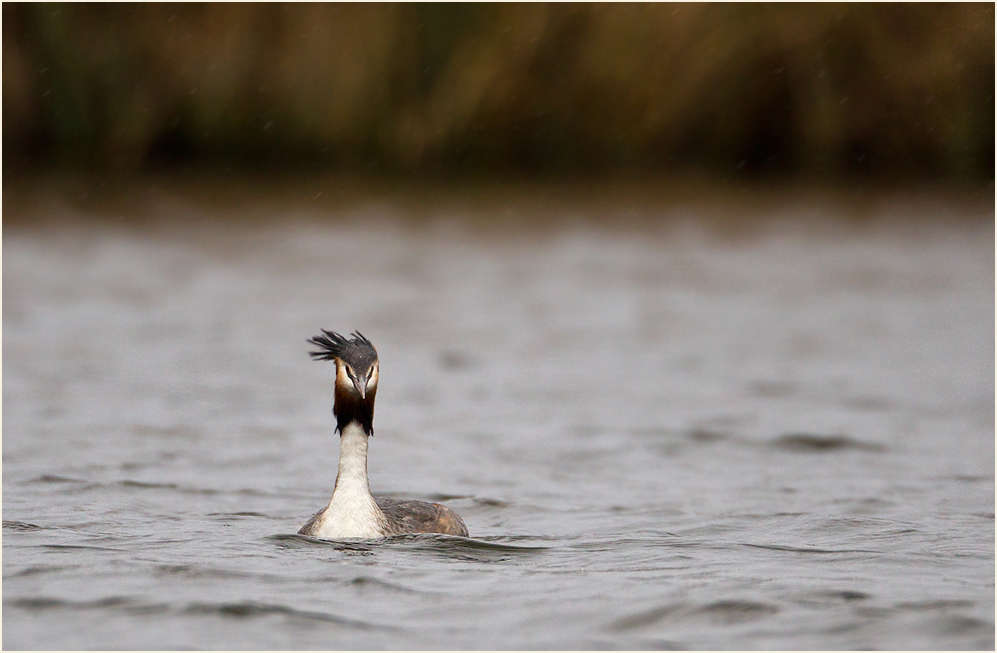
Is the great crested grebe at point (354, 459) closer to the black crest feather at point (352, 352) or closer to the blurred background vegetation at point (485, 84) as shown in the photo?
the black crest feather at point (352, 352)

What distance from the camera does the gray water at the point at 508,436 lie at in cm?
637

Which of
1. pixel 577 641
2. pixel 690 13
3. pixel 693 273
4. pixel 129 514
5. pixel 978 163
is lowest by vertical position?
pixel 577 641

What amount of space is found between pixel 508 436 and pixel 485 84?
18.6 metres

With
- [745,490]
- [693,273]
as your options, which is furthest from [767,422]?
[693,273]

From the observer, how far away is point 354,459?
7.37 meters

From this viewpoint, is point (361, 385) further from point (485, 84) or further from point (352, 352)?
point (485, 84)

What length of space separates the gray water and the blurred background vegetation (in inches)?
181

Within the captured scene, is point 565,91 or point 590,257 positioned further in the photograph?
point 565,91

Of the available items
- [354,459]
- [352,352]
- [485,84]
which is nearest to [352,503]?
[354,459]

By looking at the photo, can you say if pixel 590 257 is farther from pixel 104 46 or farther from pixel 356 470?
→ pixel 356 470

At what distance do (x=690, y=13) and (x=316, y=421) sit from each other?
1921cm

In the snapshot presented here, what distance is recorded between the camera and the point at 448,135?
29969 millimetres

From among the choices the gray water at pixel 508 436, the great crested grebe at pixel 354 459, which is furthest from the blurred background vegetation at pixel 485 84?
the great crested grebe at pixel 354 459

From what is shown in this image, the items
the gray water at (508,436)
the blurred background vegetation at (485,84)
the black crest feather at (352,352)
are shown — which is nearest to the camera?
the gray water at (508,436)
